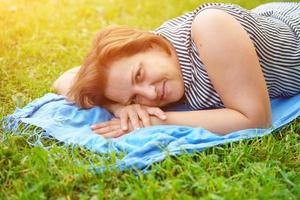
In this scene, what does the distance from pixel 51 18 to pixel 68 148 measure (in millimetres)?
3065

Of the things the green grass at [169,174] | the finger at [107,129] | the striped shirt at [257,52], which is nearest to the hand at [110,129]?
the finger at [107,129]

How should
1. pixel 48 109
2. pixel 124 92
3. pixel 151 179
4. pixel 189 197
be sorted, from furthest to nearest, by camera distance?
pixel 48 109 → pixel 124 92 → pixel 151 179 → pixel 189 197

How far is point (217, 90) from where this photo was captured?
2672 mm

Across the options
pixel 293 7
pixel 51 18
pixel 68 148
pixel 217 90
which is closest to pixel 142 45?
pixel 217 90

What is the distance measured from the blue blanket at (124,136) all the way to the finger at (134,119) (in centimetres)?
9

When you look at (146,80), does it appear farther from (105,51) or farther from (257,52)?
(257,52)

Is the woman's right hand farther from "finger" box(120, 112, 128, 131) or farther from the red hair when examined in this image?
the red hair

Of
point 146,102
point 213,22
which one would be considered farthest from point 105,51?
point 213,22

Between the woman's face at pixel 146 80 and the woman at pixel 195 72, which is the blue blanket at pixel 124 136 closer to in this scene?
the woman at pixel 195 72

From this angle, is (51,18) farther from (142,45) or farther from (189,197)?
(189,197)

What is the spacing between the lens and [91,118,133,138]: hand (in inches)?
106

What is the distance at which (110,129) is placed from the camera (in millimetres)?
2750

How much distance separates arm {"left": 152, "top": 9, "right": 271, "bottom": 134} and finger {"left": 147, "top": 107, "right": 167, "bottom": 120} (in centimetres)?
3

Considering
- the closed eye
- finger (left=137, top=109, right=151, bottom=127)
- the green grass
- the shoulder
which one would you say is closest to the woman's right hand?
finger (left=137, top=109, right=151, bottom=127)
